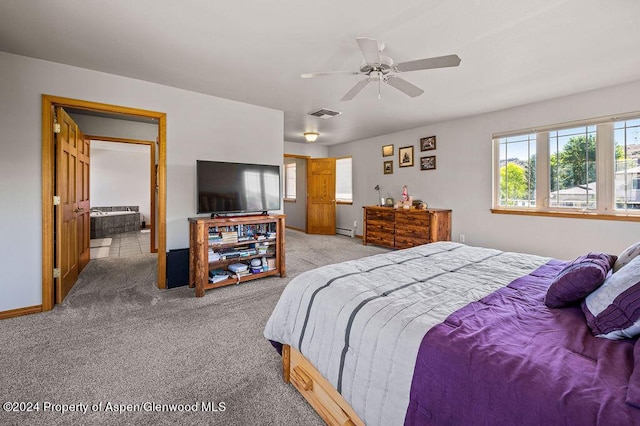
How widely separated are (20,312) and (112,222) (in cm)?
537

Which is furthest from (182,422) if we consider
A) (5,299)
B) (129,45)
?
(129,45)

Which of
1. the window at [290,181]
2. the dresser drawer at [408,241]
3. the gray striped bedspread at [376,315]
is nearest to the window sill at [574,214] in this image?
the dresser drawer at [408,241]

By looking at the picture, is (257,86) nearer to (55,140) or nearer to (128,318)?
(55,140)

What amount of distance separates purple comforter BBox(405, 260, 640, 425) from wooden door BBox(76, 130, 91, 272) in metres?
4.69

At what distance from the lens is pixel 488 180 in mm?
4555

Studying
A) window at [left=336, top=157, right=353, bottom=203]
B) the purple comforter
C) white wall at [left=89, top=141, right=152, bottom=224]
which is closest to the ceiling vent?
window at [left=336, top=157, right=353, bottom=203]

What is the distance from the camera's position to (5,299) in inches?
103

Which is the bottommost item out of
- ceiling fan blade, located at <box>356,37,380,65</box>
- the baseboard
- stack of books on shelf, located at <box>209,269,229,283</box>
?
the baseboard

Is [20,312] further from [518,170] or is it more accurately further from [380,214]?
[518,170]

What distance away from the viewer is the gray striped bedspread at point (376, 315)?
3.55ft

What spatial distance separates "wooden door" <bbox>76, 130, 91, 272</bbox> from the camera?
3.94 metres

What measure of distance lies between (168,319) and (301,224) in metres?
5.83

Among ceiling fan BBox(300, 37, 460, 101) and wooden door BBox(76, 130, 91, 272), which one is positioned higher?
ceiling fan BBox(300, 37, 460, 101)

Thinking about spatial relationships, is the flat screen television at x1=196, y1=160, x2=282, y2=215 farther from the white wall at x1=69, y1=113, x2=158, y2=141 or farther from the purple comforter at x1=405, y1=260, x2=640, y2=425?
the purple comforter at x1=405, y1=260, x2=640, y2=425
